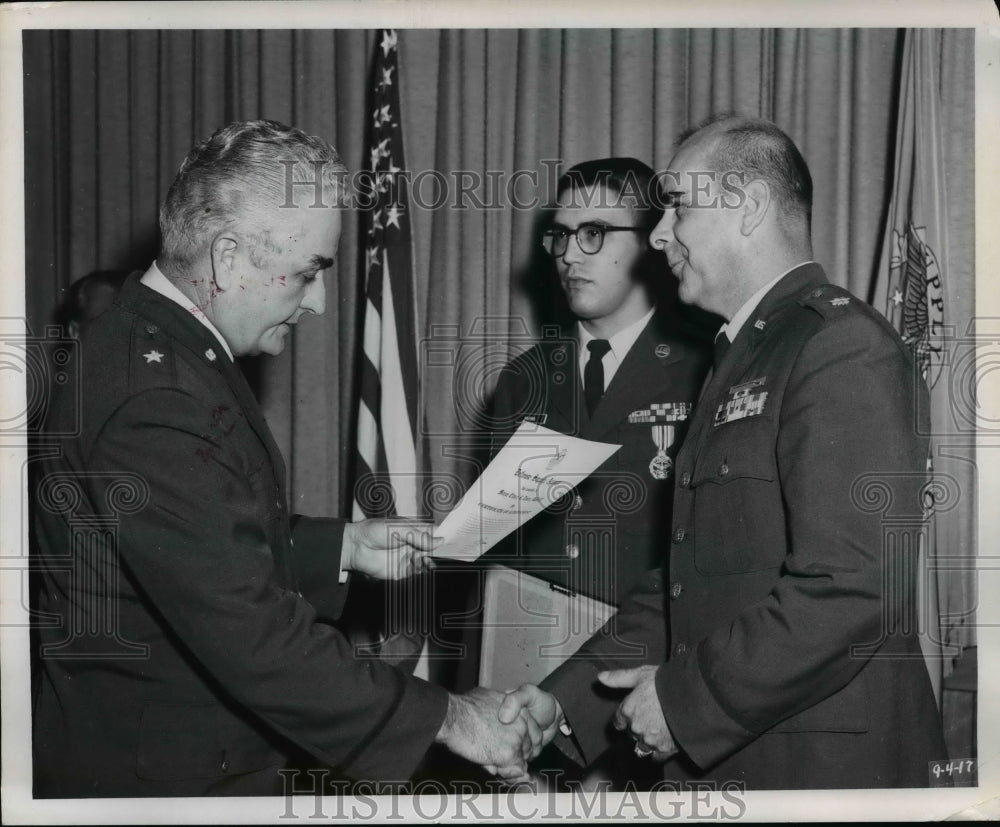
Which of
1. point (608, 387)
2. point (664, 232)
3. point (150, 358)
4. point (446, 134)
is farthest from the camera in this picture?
point (446, 134)

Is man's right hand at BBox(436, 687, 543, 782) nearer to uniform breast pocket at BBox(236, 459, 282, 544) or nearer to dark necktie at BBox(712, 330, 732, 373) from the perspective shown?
uniform breast pocket at BBox(236, 459, 282, 544)

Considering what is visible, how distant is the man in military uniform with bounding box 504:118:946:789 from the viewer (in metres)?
2.28

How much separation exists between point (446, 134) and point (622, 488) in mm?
1280

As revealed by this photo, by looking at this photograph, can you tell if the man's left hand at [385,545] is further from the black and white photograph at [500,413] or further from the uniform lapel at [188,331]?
the uniform lapel at [188,331]

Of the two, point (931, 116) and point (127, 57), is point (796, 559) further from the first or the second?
point (127, 57)

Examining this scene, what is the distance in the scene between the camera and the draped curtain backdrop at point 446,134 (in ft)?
10.7

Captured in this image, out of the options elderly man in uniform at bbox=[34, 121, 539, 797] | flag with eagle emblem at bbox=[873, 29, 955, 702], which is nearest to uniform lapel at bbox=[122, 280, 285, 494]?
elderly man in uniform at bbox=[34, 121, 539, 797]

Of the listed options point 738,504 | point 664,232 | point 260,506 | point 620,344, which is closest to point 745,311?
point 664,232

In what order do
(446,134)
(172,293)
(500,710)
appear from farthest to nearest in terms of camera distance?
(446,134) < (500,710) < (172,293)

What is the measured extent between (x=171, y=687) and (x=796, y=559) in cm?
144

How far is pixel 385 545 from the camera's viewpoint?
2945 mm

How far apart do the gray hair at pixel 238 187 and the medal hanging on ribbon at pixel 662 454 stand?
1128mm

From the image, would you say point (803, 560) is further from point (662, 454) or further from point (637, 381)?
point (637, 381)

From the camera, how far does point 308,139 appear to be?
107 inches
